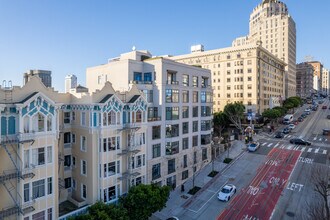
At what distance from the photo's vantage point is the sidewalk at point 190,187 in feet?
112

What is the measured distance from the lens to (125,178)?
31891 mm

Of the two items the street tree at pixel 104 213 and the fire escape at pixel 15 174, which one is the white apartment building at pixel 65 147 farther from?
the street tree at pixel 104 213

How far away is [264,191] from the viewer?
125 ft

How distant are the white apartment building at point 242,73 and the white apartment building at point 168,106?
172ft

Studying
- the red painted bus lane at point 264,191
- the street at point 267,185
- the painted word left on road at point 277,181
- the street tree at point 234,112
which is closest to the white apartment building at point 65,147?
the street at point 267,185

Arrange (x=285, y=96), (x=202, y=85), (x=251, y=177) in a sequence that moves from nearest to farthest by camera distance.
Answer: (x=251, y=177)
(x=202, y=85)
(x=285, y=96)

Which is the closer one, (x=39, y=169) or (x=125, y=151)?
(x=39, y=169)

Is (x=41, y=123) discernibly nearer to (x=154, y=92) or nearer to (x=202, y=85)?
(x=154, y=92)

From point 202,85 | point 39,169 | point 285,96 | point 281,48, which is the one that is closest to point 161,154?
point 202,85

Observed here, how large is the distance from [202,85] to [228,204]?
24.3 m

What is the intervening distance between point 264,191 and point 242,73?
218ft

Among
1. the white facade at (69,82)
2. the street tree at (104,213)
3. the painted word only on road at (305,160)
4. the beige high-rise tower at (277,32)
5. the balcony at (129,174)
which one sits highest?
the beige high-rise tower at (277,32)

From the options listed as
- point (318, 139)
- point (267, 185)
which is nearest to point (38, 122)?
point (267, 185)

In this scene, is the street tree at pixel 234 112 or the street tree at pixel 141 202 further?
the street tree at pixel 234 112
